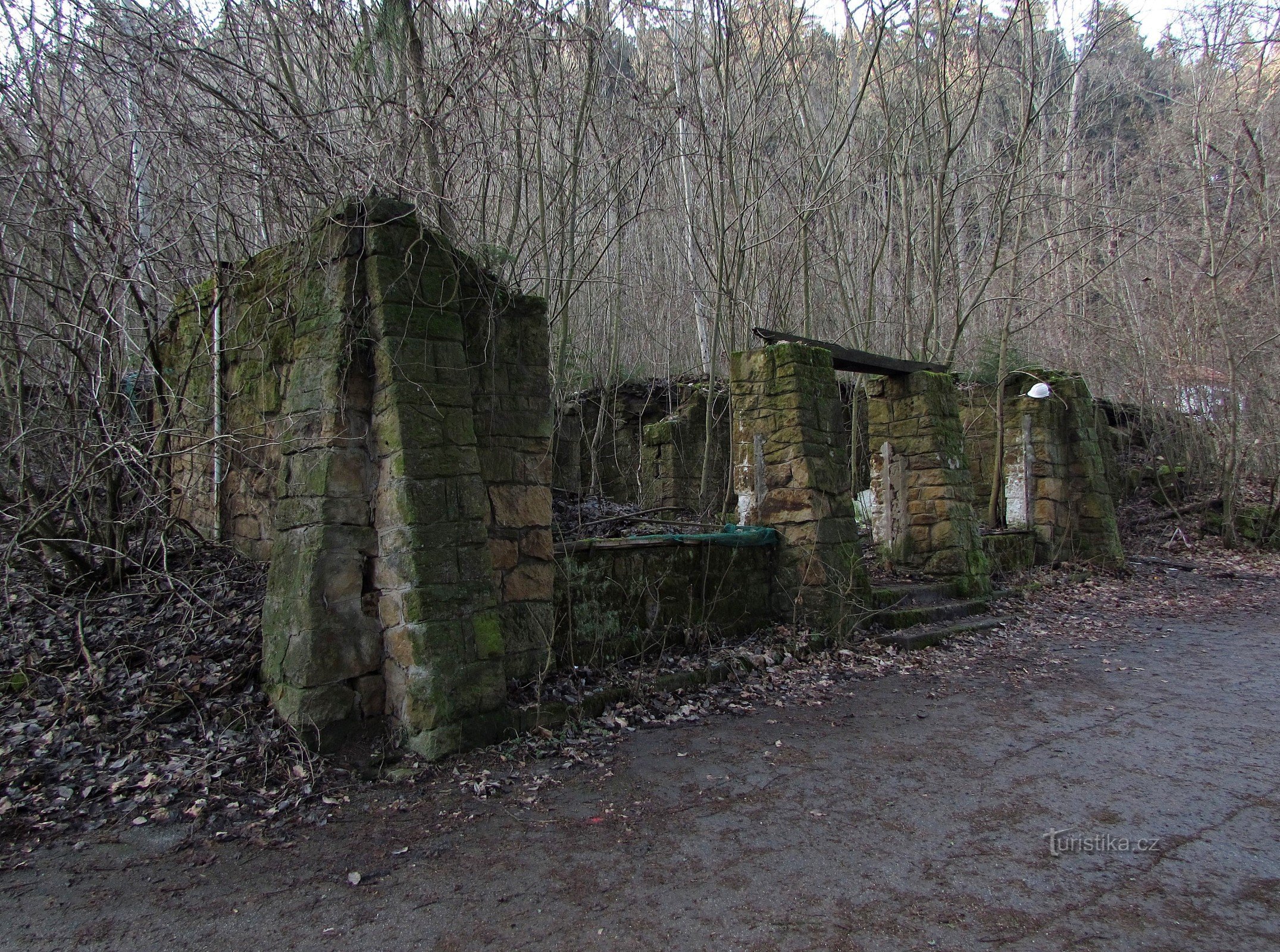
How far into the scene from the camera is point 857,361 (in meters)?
8.34

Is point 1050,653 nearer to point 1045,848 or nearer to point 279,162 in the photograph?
point 1045,848

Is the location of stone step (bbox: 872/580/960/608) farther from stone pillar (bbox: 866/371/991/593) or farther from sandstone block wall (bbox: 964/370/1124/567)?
sandstone block wall (bbox: 964/370/1124/567)

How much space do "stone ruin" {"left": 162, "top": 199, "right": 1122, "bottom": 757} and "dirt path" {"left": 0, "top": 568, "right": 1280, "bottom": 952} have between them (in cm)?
72

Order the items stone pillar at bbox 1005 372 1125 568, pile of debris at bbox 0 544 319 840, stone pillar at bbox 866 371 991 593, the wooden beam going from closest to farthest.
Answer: pile of debris at bbox 0 544 319 840 < the wooden beam < stone pillar at bbox 866 371 991 593 < stone pillar at bbox 1005 372 1125 568

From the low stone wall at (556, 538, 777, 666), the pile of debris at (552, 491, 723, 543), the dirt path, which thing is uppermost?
the pile of debris at (552, 491, 723, 543)

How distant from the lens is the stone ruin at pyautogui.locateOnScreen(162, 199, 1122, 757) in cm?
411

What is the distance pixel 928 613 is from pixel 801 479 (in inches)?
90.7

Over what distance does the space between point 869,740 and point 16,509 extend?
17.6 feet

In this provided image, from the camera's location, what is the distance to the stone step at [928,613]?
7.70 metres

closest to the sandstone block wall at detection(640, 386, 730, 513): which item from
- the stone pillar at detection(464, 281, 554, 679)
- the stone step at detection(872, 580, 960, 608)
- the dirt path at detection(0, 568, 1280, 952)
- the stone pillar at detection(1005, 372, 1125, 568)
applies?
the stone step at detection(872, 580, 960, 608)

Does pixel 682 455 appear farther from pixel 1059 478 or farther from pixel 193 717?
pixel 193 717

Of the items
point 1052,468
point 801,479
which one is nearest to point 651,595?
point 801,479

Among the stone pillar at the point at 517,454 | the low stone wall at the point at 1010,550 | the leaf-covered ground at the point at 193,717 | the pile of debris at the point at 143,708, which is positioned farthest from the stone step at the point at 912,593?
the pile of debris at the point at 143,708

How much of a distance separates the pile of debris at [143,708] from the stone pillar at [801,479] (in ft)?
14.2
